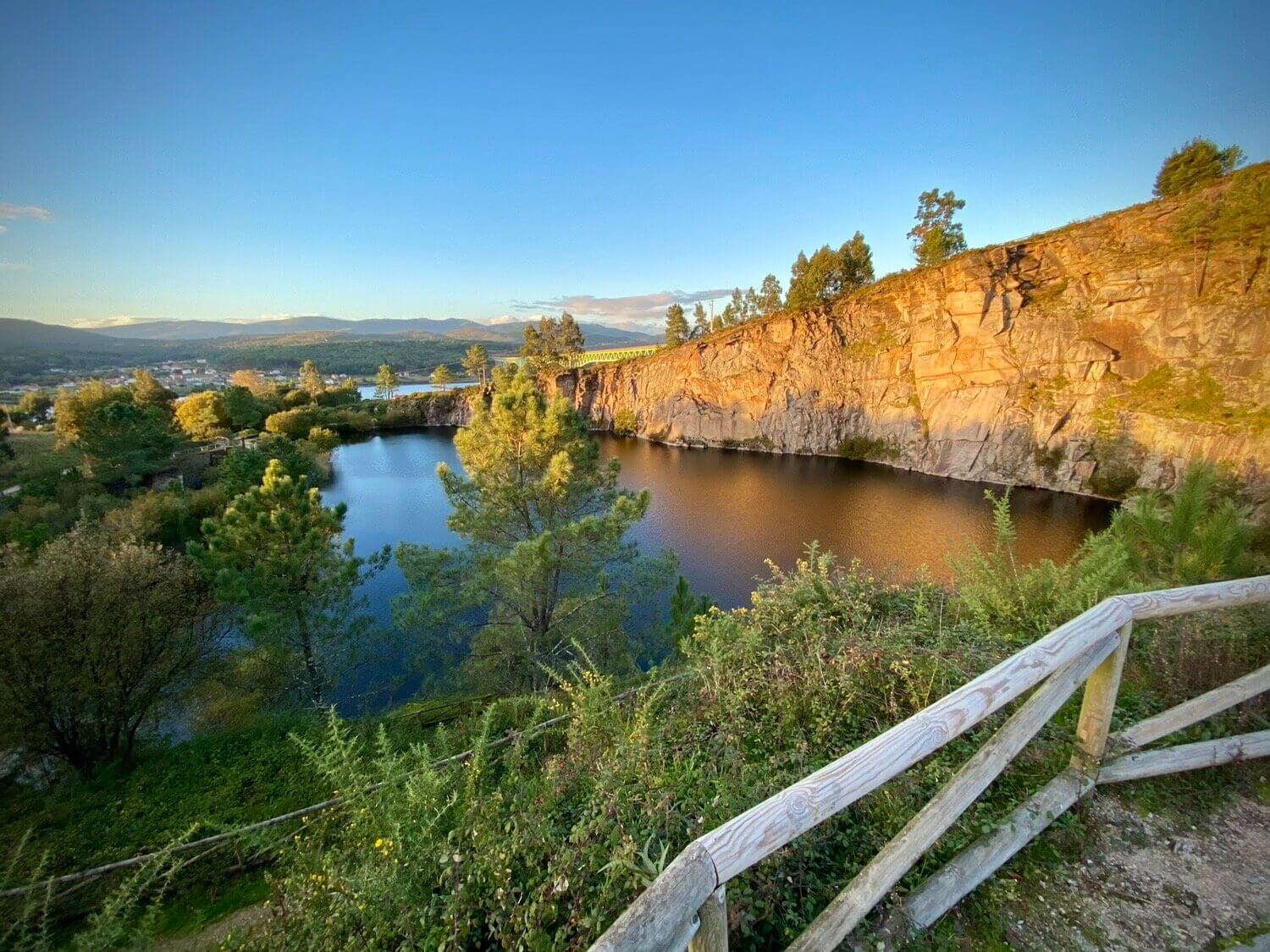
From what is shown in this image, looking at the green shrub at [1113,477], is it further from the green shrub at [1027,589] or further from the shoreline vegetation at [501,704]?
the green shrub at [1027,589]

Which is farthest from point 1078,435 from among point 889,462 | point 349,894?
point 349,894

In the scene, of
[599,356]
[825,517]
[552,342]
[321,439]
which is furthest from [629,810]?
[599,356]

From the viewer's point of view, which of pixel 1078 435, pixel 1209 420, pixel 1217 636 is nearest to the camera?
pixel 1217 636

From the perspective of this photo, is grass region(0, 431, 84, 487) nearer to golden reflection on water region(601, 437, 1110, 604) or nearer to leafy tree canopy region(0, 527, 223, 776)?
leafy tree canopy region(0, 527, 223, 776)

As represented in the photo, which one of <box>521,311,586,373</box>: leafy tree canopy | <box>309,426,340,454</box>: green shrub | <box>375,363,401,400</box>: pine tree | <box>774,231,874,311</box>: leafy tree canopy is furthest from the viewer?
<box>375,363,401,400</box>: pine tree

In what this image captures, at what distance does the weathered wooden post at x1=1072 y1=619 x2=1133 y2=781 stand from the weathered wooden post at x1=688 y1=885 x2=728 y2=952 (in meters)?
1.92

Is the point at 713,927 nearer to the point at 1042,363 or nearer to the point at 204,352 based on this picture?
the point at 1042,363

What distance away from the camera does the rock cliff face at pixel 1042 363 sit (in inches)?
812

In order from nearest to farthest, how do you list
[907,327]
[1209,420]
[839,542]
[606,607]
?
[606,607]
[839,542]
[1209,420]
[907,327]

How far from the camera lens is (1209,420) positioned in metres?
20.6

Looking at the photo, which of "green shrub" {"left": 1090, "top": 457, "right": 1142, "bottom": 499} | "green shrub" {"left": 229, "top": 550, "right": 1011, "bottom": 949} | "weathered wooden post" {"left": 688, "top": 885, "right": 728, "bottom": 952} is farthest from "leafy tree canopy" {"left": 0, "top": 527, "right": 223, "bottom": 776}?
"green shrub" {"left": 1090, "top": 457, "right": 1142, "bottom": 499}

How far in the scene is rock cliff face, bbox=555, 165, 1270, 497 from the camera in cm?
2062

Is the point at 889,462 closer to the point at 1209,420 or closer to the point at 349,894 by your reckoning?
the point at 1209,420

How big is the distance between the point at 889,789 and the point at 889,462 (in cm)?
3469
